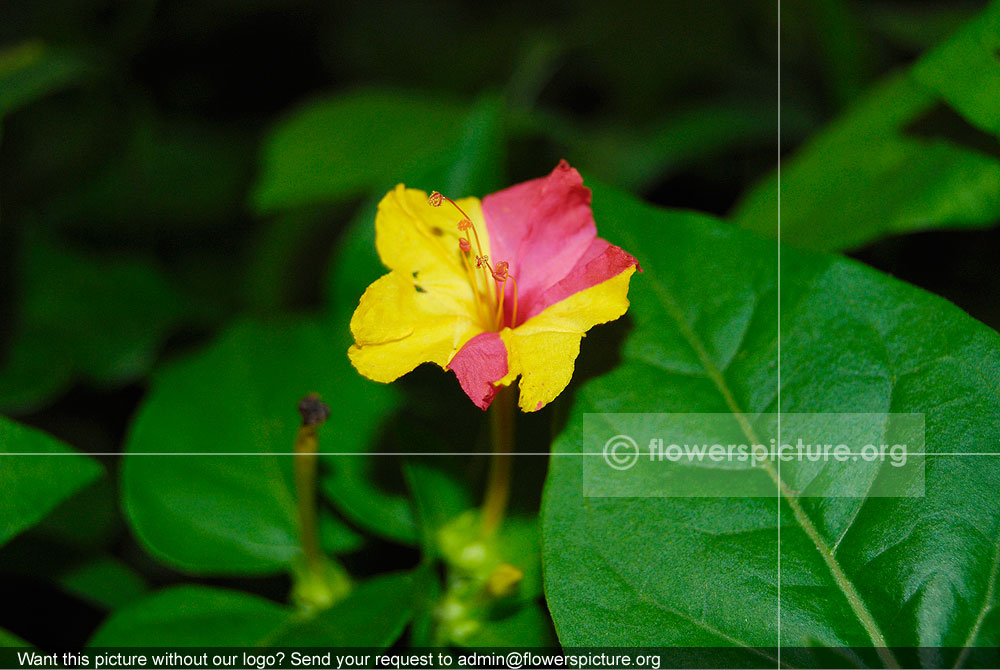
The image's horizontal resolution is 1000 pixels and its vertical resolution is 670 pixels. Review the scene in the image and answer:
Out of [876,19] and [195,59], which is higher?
[876,19]

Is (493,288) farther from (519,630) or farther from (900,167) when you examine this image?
(900,167)

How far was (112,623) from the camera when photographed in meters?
0.68

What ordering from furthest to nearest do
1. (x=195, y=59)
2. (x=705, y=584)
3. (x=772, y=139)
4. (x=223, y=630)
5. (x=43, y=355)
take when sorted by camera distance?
(x=195, y=59) < (x=772, y=139) < (x=43, y=355) < (x=223, y=630) < (x=705, y=584)

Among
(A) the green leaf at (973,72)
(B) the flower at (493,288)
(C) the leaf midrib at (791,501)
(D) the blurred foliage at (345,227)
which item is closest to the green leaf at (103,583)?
(D) the blurred foliage at (345,227)

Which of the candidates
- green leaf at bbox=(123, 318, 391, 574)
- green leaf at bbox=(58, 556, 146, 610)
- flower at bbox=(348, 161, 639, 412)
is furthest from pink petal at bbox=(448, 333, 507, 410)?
green leaf at bbox=(58, 556, 146, 610)

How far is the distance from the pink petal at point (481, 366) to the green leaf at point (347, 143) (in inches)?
17.5

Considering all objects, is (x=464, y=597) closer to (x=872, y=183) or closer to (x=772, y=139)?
(x=872, y=183)

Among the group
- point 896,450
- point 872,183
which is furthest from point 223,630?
point 872,183

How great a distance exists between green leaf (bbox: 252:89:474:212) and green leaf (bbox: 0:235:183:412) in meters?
0.21

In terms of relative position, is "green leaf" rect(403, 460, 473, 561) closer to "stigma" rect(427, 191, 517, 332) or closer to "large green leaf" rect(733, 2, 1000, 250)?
"stigma" rect(427, 191, 517, 332)

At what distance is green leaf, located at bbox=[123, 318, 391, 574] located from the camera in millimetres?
734

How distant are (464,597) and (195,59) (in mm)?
1000

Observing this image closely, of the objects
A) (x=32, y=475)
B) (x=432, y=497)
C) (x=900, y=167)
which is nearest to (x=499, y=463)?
(x=432, y=497)

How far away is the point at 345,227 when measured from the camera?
1.26 metres
